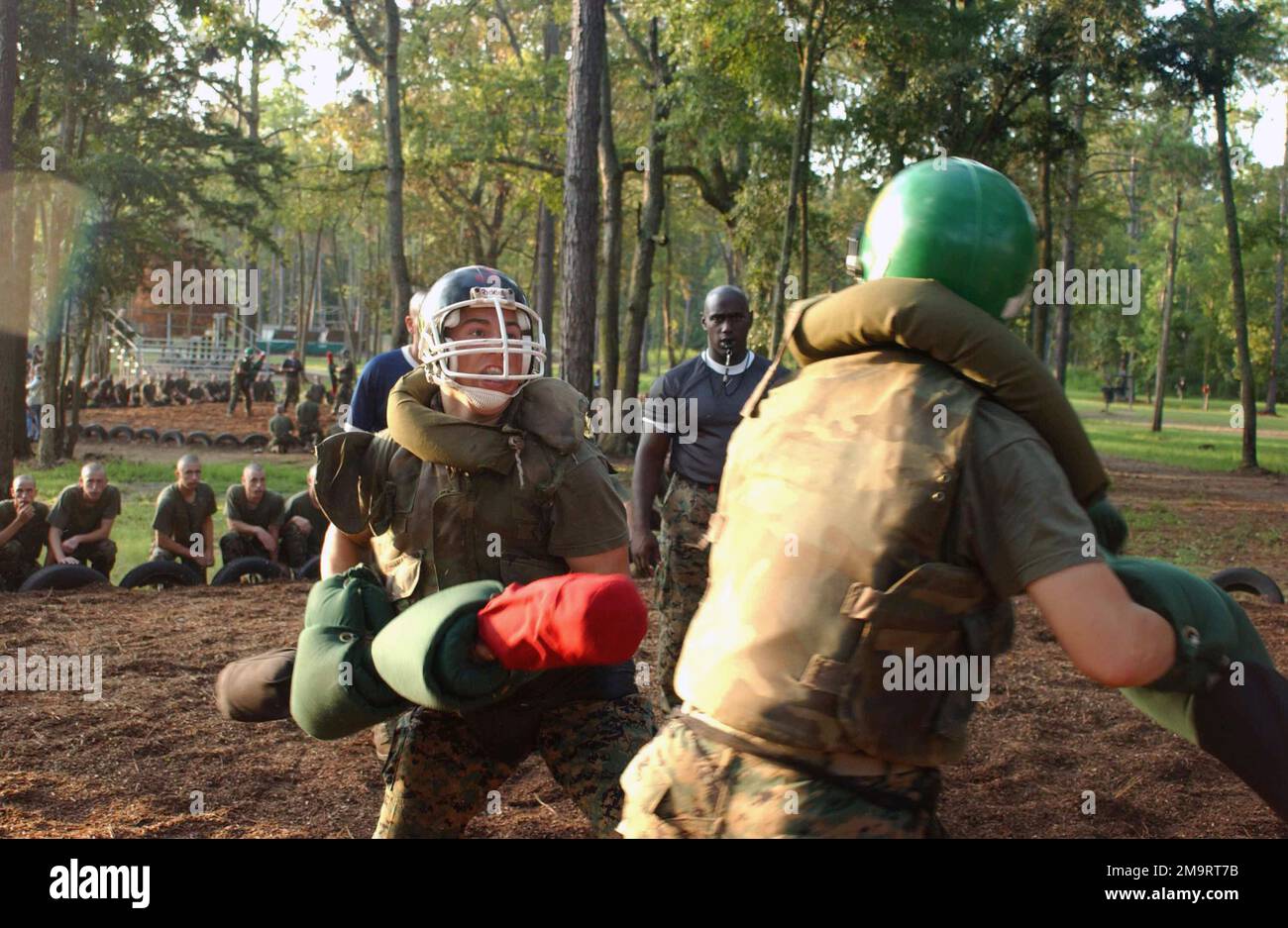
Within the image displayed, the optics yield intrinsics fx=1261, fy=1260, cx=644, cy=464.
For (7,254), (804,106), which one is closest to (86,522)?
(7,254)

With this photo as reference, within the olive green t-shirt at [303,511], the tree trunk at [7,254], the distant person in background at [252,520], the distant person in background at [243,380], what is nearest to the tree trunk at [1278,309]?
the distant person in background at [243,380]

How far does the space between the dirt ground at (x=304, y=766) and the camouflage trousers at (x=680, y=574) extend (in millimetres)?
838

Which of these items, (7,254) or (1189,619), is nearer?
(1189,619)

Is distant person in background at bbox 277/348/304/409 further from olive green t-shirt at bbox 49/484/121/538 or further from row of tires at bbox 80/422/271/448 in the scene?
olive green t-shirt at bbox 49/484/121/538

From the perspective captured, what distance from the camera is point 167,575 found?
10.6 metres

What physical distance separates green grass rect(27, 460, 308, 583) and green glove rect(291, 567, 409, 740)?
975cm

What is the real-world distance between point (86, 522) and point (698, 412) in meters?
6.84

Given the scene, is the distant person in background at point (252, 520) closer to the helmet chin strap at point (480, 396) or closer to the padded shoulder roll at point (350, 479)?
the padded shoulder roll at point (350, 479)

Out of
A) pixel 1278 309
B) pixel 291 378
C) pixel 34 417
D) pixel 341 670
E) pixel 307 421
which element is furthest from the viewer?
pixel 1278 309

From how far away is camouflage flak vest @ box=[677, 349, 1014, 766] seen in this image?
7.16ft

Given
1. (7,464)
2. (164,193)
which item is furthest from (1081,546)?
(164,193)

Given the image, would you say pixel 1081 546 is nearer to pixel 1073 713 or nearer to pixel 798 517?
pixel 798 517

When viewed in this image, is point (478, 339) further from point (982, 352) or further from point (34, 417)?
point (34, 417)

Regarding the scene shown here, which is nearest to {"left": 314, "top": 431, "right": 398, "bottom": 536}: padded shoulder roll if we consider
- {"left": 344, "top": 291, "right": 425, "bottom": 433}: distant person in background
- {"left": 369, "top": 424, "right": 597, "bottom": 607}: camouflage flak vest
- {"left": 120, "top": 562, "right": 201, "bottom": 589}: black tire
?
{"left": 369, "top": 424, "right": 597, "bottom": 607}: camouflage flak vest
